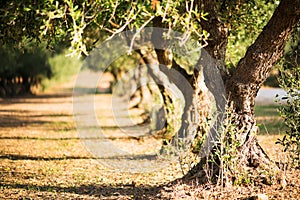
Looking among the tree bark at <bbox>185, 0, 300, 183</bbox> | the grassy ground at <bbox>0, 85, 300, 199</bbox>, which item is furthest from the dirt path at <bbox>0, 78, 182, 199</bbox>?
the tree bark at <bbox>185, 0, 300, 183</bbox>

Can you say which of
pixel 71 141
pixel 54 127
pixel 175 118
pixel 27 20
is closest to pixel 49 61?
pixel 54 127

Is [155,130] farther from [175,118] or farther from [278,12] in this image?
[278,12]

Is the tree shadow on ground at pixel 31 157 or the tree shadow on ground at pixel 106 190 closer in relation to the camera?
the tree shadow on ground at pixel 106 190

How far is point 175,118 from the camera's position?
12.9 metres

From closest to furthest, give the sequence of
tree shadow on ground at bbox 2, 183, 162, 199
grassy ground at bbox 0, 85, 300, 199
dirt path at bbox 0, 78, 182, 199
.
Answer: grassy ground at bbox 0, 85, 300, 199, tree shadow on ground at bbox 2, 183, 162, 199, dirt path at bbox 0, 78, 182, 199

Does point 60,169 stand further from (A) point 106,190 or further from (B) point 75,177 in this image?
(A) point 106,190

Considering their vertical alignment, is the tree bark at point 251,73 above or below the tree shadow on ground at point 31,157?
above

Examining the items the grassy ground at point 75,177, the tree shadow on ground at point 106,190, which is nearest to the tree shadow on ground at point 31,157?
the grassy ground at point 75,177

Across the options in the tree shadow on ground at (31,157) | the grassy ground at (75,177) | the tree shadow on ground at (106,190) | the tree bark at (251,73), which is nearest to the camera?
the tree bark at (251,73)

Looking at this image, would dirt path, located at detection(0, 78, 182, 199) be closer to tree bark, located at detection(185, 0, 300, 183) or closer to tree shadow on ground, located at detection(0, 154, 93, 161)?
tree shadow on ground, located at detection(0, 154, 93, 161)

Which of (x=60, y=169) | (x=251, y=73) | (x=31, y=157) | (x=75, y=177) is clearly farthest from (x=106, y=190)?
(x=31, y=157)

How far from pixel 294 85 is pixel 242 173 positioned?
5.37ft

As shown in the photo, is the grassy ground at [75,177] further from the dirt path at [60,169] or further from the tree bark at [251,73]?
the tree bark at [251,73]

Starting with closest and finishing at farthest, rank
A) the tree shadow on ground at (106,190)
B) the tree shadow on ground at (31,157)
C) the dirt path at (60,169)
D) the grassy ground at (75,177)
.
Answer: the grassy ground at (75,177) < the tree shadow on ground at (106,190) < the dirt path at (60,169) < the tree shadow on ground at (31,157)
